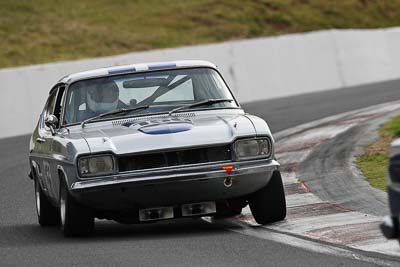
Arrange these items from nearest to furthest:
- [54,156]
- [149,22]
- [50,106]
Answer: [54,156], [50,106], [149,22]

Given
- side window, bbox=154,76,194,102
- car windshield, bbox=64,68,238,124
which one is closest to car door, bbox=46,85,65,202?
car windshield, bbox=64,68,238,124

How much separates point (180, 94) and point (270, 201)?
1546 millimetres

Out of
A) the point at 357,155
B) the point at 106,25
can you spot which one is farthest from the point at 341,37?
the point at 357,155

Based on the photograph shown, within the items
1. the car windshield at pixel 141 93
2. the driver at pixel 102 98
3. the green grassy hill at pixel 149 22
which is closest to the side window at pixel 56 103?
the car windshield at pixel 141 93

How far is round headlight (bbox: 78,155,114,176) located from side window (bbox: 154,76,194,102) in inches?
54.2

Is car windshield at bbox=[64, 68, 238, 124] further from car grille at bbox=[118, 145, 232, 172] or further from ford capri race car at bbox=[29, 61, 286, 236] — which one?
Result: car grille at bbox=[118, 145, 232, 172]

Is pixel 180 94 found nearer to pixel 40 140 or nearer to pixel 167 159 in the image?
pixel 167 159

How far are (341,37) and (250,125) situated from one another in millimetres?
20035

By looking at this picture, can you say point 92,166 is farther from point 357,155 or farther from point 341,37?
point 341,37

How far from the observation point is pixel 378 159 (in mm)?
14992

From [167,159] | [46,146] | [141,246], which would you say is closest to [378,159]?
[46,146]

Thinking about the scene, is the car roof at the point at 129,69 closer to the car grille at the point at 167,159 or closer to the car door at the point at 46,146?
the car door at the point at 46,146

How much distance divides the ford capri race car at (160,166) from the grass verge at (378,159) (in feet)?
7.14

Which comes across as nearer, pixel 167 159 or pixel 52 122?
pixel 167 159
